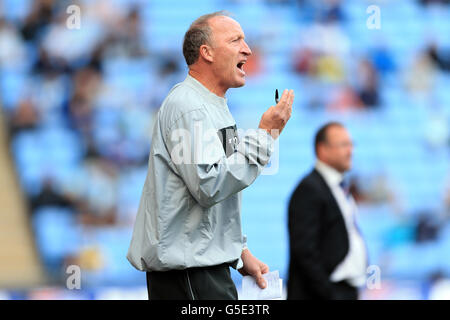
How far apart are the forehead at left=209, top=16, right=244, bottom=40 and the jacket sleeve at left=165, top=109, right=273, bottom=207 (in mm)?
361

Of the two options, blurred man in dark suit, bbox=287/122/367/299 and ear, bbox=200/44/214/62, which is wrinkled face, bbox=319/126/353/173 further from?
ear, bbox=200/44/214/62

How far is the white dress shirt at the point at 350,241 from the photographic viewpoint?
13.2 feet

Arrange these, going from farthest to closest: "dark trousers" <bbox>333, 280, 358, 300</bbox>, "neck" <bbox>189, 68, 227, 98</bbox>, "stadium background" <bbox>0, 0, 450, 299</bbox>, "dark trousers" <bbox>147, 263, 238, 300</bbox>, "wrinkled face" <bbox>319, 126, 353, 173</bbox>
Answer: "stadium background" <bbox>0, 0, 450, 299</bbox>
"wrinkled face" <bbox>319, 126, 353, 173</bbox>
"dark trousers" <bbox>333, 280, 358, 300</bbox>
"neck" <bbox>189, 68, 227, 98</bbox>
"dark trousers" <bbox>147, 263, 238, 300</bbox>

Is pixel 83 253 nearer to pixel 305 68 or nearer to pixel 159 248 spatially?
pixel 305 68

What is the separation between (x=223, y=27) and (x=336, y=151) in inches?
56.2

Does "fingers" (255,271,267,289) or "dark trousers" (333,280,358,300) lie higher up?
"fingers" (255,271,267,289)

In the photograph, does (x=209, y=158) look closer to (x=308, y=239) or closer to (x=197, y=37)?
(x=197, y=37)

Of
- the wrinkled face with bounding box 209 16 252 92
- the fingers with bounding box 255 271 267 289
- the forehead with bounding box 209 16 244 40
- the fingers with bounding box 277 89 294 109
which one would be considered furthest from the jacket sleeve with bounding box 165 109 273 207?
the fingers with bounding box 255 271 267 289

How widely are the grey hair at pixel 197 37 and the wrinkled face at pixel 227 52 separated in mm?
20

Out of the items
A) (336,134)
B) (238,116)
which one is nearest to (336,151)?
(336,134)

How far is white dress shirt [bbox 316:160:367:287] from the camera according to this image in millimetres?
4012

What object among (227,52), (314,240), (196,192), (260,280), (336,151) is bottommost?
(260,280)

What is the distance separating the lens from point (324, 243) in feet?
13.4
